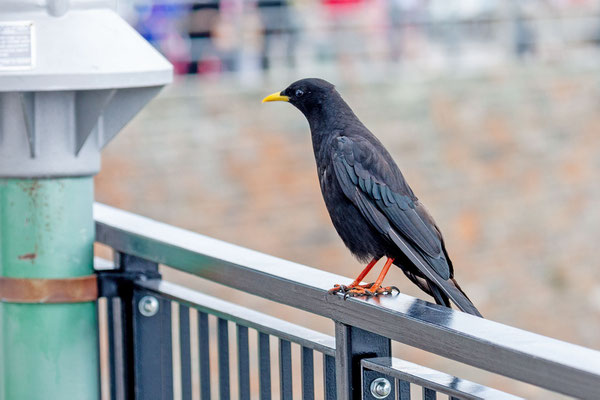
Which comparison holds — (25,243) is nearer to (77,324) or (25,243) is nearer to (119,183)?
(77,324)

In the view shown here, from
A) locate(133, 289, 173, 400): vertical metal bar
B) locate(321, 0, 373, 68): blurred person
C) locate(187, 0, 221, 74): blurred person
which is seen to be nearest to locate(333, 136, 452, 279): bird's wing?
locate(133, 289, 173, 400): vertical metal bar

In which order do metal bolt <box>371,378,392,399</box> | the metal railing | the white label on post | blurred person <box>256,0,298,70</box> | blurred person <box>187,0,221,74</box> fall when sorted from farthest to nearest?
blurred person <box>256,0,298,70</box> → blurred person <box>187,0,221,74</box> → the white label on post → metal bolt <box>371,378,392,399</box> → the metal railing

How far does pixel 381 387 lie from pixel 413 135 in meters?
Result: 10.9

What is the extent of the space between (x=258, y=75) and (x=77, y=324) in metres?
9.23

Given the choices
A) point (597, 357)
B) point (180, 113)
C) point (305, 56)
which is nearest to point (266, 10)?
point (305, 56)

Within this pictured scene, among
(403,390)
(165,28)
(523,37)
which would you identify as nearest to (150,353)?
(403,390)

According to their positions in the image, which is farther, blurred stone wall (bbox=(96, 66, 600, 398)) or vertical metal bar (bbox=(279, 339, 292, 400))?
blurred stone wall (bbox=(96, 66, 600, 398))

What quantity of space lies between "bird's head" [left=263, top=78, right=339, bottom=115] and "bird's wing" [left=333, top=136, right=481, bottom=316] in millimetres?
169

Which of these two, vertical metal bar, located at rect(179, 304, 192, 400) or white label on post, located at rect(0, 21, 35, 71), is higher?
white label on post, located at rect(0, 21, 35, 71)

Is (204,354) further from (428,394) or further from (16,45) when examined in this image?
(16,45)

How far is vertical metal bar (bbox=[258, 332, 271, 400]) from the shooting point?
1.99 metres

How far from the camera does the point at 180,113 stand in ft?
35.6

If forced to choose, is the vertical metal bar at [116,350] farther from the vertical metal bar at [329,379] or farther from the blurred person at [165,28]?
the blurred person at [165,28]

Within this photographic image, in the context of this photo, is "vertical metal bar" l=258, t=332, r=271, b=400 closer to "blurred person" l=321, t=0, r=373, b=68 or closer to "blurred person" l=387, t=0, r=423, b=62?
"blurred person" l=321, t=0, r=373, b=68
